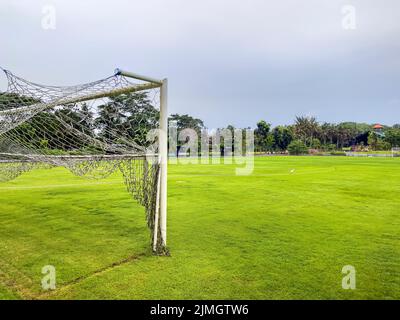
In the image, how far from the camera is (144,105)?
160 inches

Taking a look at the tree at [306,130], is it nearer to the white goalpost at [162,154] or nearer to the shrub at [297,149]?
the shrub at [297,149]

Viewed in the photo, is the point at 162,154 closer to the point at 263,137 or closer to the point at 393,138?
the point at 263,137

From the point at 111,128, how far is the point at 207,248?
1985 millimetres

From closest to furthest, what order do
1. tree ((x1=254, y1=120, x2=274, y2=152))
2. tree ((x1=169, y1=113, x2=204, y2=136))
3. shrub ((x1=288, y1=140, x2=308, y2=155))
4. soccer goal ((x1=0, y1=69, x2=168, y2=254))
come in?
soccer goal ((x1=0, y1=69, x2=168, y2=254))
tree ((x1=169, y1=113, x2=204, y2=136))
shrub ((x1=288, y1=140, x2=308, y2=155))
tree ((x1=254, y1=120, x2=274, y2=152))

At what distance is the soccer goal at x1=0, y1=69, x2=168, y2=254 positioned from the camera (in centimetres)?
355

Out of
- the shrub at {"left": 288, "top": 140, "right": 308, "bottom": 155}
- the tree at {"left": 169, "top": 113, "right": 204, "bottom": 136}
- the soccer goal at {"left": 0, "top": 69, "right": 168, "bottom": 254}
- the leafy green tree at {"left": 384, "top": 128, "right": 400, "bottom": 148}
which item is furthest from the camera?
the shrub at {"left": 288, "top": 140, "right": 308, "bottom": 155}

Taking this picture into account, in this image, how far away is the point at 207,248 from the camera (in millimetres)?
3867

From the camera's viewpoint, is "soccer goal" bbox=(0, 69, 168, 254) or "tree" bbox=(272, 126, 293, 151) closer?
"soccer goal" bbox=(0, 69, 168, 254)

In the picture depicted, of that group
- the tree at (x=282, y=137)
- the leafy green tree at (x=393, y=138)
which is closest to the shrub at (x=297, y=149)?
the tree at (x=282, y=137)

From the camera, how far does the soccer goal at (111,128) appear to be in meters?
3.55

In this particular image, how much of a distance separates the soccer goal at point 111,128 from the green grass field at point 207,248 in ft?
2.08

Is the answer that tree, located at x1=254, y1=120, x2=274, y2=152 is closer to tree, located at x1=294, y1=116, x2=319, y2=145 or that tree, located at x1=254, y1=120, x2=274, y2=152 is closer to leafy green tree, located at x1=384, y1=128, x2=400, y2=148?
tree, located at x1=294, y1=116, x2=319, y2=145

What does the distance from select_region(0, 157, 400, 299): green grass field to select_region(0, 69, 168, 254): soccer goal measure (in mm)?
635

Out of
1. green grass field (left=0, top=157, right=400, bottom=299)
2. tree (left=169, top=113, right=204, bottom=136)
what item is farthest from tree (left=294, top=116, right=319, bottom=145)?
green grass field (left=0, top=157, right=400, bottom=299)
